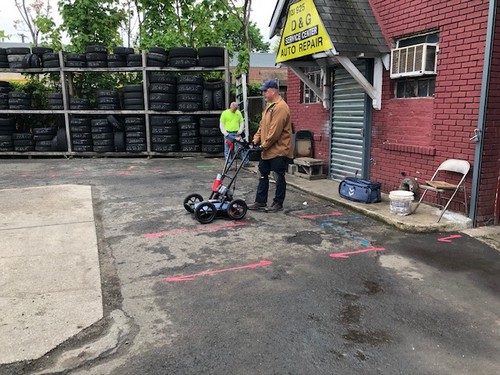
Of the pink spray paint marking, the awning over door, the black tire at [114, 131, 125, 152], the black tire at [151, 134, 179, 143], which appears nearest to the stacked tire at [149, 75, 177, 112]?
the black tire at [151, 134, 179, 143]

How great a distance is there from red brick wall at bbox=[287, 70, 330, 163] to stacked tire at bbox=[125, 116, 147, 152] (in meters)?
5.21

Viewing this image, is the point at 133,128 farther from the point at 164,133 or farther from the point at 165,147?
the point at 165,147

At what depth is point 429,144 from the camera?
7043mm

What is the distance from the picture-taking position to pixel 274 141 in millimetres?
7004

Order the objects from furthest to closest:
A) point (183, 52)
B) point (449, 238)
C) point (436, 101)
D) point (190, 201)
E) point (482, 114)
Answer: point (183, 52)
point (190, 201)
point (436, 101)
point (482, 114)
point (449, 238)

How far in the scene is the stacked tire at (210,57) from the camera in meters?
13.6

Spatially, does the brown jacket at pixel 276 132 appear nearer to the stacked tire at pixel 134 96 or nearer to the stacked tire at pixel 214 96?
the stacked tire at pixel 214 96

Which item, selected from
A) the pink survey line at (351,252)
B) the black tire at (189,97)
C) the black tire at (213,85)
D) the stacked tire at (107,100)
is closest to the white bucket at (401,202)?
the pink survey line at (351,252)

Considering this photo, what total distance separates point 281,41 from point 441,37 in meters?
3.69

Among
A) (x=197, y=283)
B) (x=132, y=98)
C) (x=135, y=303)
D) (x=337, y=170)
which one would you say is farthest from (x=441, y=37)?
(x=132, y=98)

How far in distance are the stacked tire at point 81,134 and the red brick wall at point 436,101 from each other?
957 cm

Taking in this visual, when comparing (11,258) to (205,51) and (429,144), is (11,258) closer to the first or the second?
(429,144)

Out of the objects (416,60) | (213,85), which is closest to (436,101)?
(416,60)

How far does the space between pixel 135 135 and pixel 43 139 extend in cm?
301
